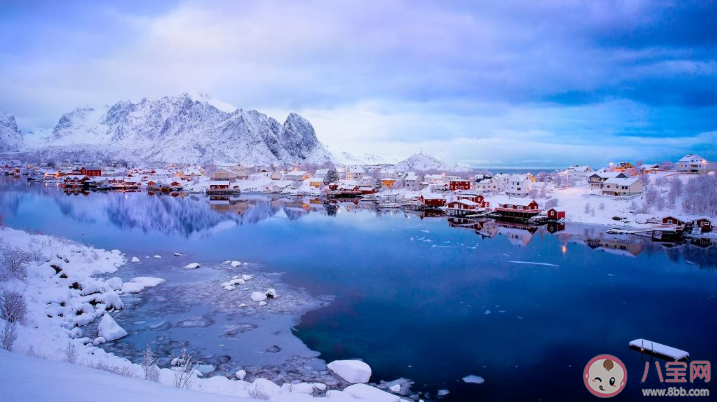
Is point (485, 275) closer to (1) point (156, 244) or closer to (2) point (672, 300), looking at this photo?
(2) point (672, 300)

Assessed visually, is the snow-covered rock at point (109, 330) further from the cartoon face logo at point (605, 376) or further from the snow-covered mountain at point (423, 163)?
the snow-covered mountain at point (423, 163)

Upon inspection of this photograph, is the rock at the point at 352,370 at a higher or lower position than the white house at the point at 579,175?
lower

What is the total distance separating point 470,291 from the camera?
17797mm

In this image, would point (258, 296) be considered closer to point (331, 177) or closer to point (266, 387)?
point (266, 387)

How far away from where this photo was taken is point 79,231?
3072 cm

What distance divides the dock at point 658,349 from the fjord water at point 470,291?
33cm

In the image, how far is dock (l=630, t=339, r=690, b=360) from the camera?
11.7 m

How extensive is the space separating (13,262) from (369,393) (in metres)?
14.9

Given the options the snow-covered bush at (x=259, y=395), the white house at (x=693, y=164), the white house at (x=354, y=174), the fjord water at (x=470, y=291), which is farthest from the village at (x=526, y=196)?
the snow-covered bush at (x=259, y=395)

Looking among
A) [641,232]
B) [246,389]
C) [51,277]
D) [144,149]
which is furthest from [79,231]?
[144,149]

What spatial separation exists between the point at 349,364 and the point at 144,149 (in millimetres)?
192885

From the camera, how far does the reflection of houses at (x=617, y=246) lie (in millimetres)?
26688

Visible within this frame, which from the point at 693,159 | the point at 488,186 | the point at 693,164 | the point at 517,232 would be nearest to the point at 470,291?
the point at 517,232

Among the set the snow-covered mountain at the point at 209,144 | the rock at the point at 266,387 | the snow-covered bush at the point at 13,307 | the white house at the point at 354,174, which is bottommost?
the rock at the point at 266,387
